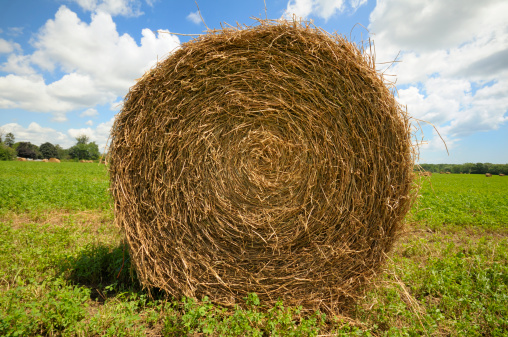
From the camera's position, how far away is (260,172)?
10.3 ft

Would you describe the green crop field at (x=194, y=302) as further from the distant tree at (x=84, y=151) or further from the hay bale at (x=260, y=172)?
the distant tree at (x=84, y=151)

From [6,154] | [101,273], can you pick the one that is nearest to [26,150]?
[6,154]

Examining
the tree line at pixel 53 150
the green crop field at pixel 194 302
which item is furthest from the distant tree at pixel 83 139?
the green crop field at pixel 194 302

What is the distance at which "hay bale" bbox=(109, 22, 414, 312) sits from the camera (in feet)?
9.69

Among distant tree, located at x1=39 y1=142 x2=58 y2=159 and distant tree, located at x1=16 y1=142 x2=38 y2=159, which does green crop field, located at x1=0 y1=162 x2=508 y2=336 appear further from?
distant tree, located at x1=39 y1=142 x2=58 y2=159

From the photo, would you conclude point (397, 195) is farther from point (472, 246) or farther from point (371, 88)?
point (472, 246)

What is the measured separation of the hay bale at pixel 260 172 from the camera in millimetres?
2953

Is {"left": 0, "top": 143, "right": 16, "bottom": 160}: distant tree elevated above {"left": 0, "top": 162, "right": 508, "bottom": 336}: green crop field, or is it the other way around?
{"left": 0, "top": 143, "right": 16, "bottom": 160}: distant tree

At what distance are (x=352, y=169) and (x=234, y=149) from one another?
1.23m

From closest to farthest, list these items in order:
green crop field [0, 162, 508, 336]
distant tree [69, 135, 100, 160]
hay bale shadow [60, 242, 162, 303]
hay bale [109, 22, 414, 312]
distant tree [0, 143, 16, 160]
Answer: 1. green crop field [0, 162, 508, 336]
2. hay bale [109, 22, 414, 312]
3. hay bale shadow [60, 242, 162, 303]
4. distant tree [0, 143, 16, 160]
5. distant tree [69, 135, 100, 160]

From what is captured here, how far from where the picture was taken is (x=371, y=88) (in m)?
2.91

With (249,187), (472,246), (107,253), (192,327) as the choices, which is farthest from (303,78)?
(472,246)

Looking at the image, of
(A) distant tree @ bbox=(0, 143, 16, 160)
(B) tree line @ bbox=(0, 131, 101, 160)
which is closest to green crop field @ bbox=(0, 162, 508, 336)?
(A) distant tree @ bbox=(0, 143, 16, 160)

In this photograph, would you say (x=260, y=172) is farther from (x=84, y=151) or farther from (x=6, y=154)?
(x=84, y=151)
